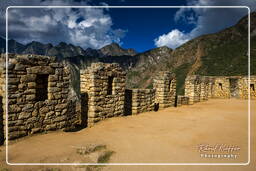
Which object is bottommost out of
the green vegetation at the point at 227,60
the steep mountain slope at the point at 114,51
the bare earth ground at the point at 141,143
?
the bare earth ground at the point at 141,143

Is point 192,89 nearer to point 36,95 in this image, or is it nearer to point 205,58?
point 36,95

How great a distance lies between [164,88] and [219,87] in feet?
36.8

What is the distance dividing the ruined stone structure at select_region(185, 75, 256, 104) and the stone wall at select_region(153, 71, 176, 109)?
3559 millimetres

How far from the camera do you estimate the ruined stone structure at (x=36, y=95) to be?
4910 mm

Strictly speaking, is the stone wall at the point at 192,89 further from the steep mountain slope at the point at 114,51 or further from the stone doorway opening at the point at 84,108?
the steep mountain slope at the point at 114,51

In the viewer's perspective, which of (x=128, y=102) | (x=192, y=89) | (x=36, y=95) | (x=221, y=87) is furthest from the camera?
(x=221, y=87)

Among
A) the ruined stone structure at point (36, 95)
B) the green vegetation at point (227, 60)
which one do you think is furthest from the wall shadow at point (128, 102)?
the green vegetation at point (227, 60)

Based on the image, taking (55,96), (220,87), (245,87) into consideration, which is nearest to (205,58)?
(220,87)

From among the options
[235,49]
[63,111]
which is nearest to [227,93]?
[63,111]

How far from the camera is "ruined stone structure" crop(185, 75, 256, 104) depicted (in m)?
14.7

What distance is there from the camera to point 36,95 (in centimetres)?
565

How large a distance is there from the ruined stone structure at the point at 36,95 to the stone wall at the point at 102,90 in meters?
1.04

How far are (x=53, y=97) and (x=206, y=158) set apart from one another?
4674 millimetres

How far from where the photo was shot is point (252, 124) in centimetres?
699
